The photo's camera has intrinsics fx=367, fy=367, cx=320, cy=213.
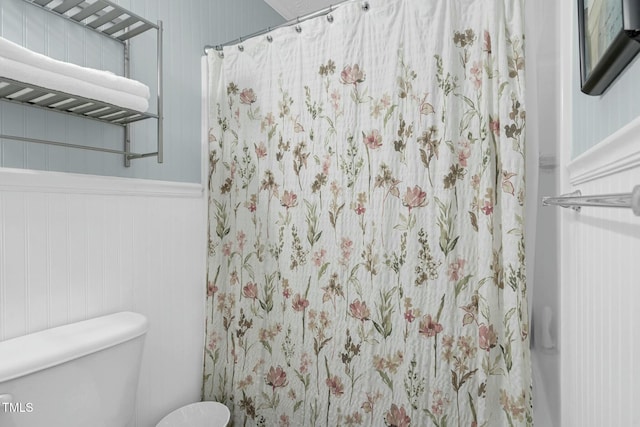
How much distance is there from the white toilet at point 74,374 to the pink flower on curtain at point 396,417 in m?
0.85

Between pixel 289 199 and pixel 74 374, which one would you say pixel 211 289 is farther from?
pixel 74 374

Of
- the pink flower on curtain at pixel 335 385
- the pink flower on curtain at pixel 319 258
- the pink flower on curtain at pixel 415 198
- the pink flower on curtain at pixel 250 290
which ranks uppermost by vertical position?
the pink flower on curtain at pixel 415 198

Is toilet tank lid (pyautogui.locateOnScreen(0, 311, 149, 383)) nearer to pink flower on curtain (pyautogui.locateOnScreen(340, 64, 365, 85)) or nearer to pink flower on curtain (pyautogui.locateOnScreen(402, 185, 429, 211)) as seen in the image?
pink flower on curtain (pyautogui.locateOnScreen(402, 185, 429, 211))

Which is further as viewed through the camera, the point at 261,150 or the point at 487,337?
the point at 261,150

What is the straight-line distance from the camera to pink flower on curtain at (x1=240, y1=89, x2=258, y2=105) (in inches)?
61.6

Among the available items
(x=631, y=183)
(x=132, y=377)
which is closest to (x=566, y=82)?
(x=631, y=183)

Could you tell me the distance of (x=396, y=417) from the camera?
128 centimetres

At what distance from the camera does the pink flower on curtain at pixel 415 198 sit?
1233mm

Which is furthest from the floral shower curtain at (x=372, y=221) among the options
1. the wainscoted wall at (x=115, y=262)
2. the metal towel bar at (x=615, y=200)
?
the metal towel bar at (x=615, y=200)

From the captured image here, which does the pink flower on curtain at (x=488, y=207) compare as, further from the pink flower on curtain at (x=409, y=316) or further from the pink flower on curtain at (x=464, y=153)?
the pink flower on curtain at (x=409, y=316)

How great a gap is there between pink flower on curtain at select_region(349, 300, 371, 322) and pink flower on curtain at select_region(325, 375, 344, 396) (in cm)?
26

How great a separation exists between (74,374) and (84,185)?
57cm

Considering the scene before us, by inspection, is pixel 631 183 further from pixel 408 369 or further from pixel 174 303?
pixel 174 303

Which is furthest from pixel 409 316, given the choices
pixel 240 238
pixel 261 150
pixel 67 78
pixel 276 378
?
pixel 67 78
